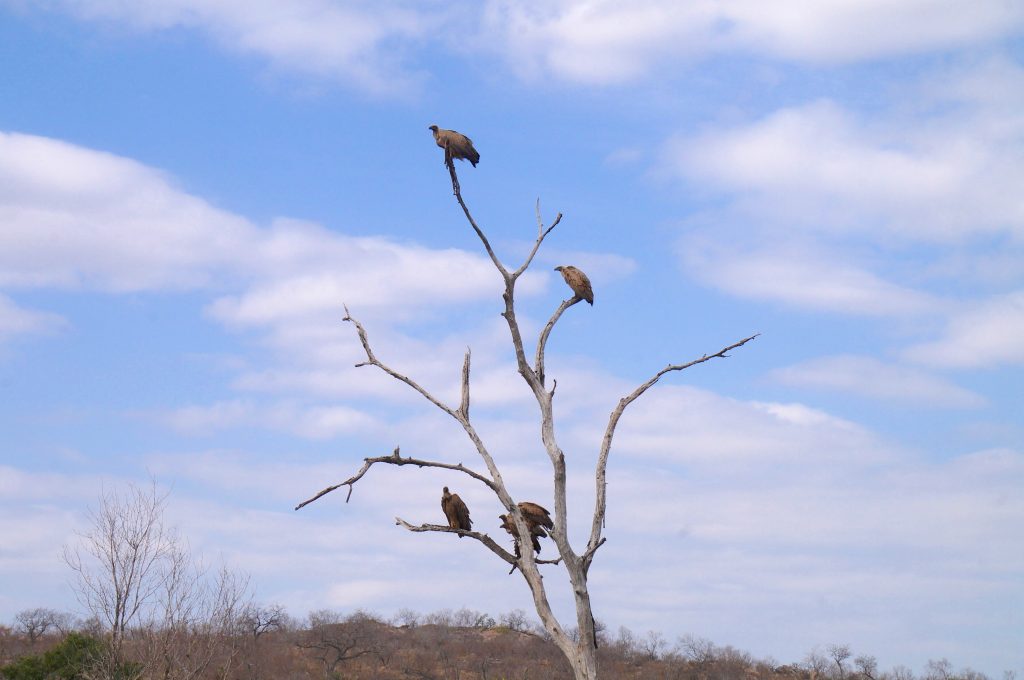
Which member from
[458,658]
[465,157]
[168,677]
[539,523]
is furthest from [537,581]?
[458,658]

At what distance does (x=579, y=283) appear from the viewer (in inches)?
383

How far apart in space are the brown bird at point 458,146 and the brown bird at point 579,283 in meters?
1.31

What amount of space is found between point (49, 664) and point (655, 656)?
27.2m

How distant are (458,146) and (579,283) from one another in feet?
5.39

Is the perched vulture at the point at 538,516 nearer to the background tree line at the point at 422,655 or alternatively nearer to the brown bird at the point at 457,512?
the brown bird at the point at 457,512

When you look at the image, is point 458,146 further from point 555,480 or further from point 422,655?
point 422,655

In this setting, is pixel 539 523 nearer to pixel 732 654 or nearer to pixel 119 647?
pixel 119 647

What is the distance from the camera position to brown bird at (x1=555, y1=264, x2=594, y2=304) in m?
9.70

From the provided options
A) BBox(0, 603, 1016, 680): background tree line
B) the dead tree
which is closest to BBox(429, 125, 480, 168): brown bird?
the dead tree

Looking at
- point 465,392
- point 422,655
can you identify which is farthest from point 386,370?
point 422,655

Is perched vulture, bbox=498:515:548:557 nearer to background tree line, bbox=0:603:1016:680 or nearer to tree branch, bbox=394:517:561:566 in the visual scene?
tree branch, bbox=394:517:561:566

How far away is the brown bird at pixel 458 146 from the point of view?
31.8ft

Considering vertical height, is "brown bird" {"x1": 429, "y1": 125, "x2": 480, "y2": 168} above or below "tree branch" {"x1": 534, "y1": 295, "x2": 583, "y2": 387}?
above

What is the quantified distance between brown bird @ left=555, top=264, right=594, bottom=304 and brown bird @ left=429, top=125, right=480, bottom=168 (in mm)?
1308
